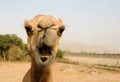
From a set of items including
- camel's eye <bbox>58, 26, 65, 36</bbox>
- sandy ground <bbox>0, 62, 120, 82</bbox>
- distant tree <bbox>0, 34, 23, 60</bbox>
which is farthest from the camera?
distant tree <bbox>0, 34, 23, 60</bbox>

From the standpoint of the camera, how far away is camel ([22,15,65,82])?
117 inches

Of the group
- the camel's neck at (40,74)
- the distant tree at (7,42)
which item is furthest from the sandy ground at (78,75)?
the distant tree at (7,42)

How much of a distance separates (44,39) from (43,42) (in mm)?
33

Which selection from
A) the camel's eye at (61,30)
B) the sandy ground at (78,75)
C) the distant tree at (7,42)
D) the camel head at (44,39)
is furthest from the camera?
the distant tree at (7,42)

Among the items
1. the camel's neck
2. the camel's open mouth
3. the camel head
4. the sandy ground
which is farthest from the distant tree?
the camel's open mouth

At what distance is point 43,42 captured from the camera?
2969 millimetres

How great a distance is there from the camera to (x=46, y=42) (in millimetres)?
2930

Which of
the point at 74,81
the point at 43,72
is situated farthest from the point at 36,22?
the point at 74,81

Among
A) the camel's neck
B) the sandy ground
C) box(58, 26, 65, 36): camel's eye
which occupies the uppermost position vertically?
box(58, 26, 65, 36): camel's eye

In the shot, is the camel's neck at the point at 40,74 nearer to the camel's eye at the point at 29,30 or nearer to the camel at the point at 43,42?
the camel at the point at 43,42

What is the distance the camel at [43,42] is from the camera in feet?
9.78

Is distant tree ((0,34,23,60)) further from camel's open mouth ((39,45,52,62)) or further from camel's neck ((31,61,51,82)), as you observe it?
camel's open mouth ((39,45,52,62))

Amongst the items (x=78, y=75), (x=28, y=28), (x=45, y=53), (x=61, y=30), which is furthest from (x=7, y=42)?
(x=45, y=53)

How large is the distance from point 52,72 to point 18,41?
134 ft
